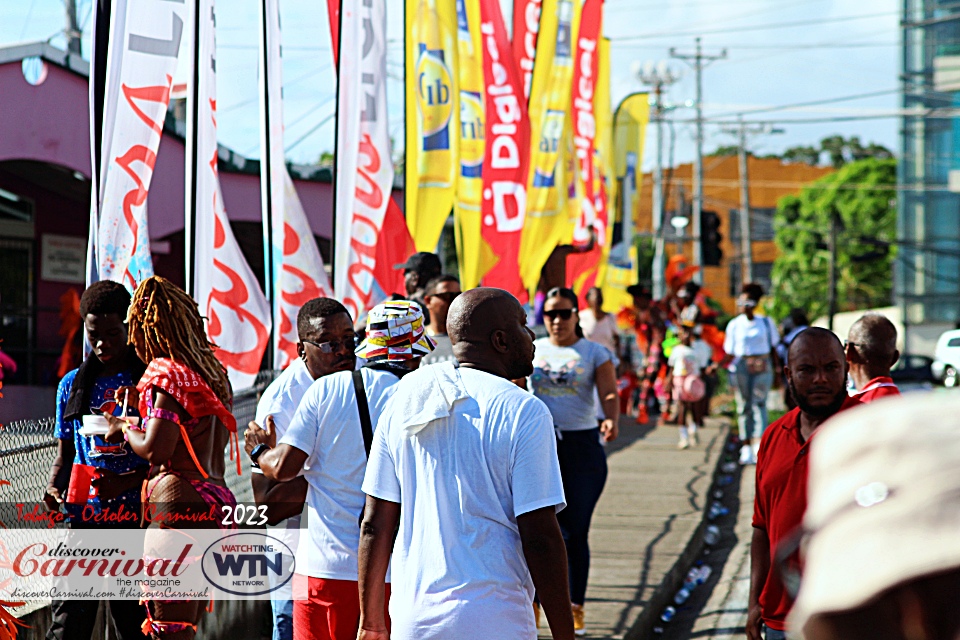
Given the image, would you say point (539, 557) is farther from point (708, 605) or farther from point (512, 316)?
point (708, 605)

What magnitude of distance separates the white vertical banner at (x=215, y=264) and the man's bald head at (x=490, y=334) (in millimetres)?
2662

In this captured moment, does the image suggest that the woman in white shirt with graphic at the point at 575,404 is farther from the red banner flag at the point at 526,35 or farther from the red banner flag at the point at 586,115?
the red banner flag at the point at 586,115

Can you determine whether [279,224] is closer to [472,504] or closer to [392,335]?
[392,335]

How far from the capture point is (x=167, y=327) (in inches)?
169

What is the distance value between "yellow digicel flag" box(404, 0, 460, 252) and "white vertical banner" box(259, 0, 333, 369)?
201 centimetres

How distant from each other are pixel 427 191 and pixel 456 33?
1.63 metres


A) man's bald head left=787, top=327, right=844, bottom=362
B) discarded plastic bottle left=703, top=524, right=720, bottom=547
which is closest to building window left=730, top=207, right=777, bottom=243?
discarded plastic bottle left=703, top=524, right=720, bottom=547

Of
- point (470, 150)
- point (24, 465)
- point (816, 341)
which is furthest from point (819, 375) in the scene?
point (470, 150)

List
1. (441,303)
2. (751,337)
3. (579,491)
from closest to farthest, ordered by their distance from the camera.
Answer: (441,303), (579,491), (751,337)

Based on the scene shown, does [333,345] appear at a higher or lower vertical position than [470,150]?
lower

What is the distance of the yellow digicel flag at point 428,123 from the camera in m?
8.91

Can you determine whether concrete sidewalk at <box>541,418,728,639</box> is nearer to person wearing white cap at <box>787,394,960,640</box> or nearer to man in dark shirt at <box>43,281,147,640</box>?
man in dark shirt at <box>43,281,147,640</box>

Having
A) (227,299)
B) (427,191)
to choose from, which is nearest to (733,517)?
(427,191)

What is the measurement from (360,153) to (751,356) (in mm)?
6265
